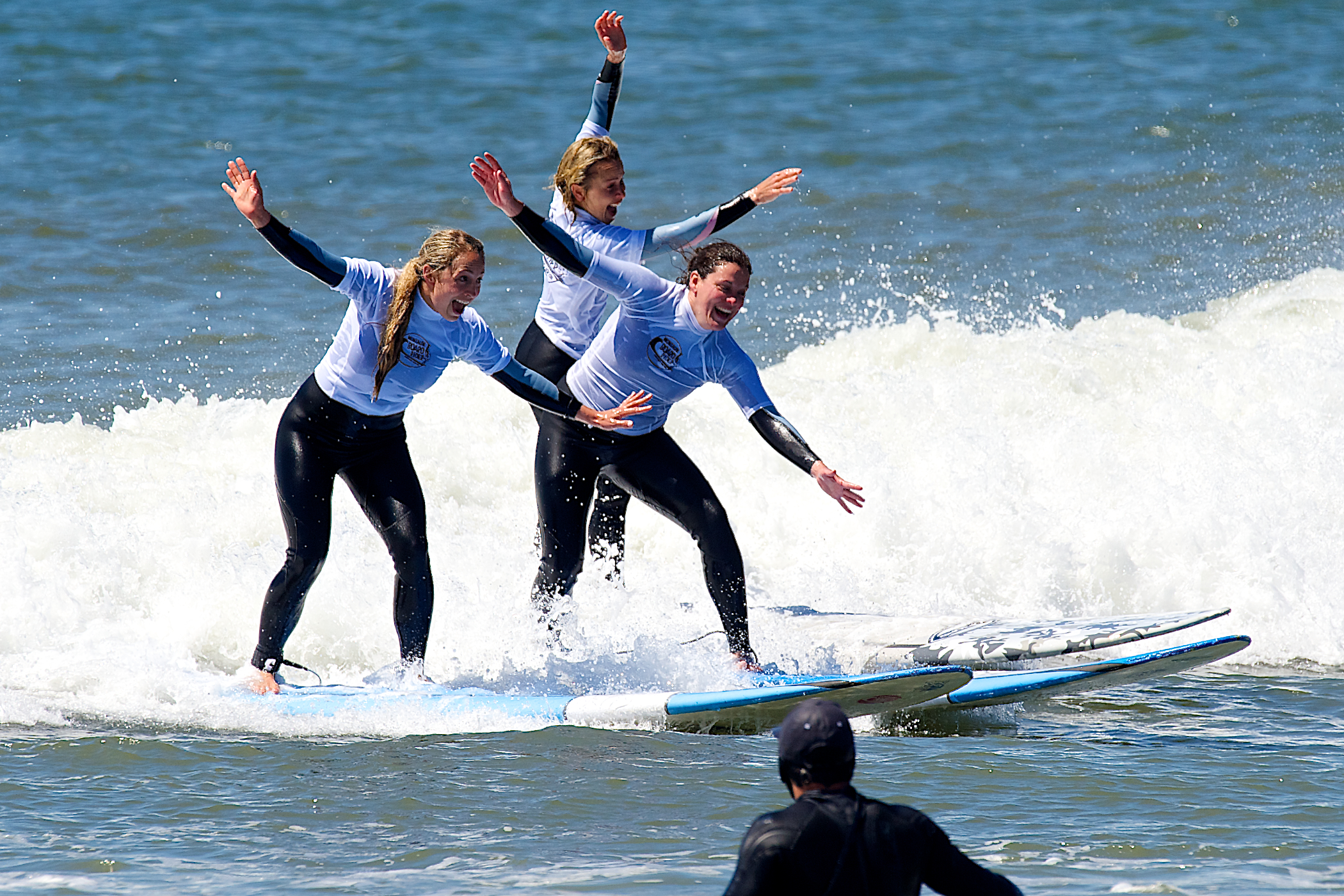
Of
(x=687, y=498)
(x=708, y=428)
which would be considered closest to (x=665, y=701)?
(x=687, y=498)

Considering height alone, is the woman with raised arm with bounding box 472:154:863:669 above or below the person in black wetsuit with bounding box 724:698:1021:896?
above

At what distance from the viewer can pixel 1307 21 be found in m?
20.8

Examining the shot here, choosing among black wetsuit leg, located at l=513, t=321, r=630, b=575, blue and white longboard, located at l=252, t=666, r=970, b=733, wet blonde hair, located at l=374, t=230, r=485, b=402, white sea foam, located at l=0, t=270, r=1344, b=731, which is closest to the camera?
wet blonde hair, located at l=374, t=230, r=485, b=402

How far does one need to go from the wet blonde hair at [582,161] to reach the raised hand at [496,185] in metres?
0.50

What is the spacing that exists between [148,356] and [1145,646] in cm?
750

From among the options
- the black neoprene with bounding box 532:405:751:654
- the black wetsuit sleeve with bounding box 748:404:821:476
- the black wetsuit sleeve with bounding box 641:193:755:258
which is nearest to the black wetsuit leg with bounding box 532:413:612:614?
the black neoprene with bounding box 532:405:751:654

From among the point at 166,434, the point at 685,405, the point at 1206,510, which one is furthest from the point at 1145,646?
the point at 166,434

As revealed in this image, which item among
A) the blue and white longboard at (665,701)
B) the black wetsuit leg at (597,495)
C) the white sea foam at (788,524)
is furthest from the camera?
the white sea foam at (788,524)

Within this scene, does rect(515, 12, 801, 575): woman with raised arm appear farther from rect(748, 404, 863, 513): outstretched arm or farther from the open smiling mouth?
rect(748, 404, 863, 513): outstretched arm

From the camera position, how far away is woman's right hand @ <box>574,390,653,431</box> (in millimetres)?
5684

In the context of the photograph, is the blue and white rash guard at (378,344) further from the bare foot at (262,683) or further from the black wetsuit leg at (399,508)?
the bare foot at (262,683)

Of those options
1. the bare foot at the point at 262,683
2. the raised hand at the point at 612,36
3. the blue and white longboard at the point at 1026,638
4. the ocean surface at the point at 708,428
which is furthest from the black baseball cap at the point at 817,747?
the raised hand at the point at 612,36

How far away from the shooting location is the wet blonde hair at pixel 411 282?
5.36 m

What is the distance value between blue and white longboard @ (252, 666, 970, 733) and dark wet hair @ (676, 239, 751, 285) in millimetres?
1611
